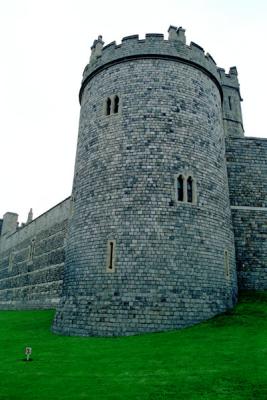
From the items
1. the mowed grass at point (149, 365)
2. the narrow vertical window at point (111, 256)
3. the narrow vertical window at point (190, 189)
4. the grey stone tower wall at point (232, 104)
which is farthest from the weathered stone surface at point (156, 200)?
the grey stone tower wall at point (232, 104)

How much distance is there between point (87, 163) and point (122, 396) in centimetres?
998

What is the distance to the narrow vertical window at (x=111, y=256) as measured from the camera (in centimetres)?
1178

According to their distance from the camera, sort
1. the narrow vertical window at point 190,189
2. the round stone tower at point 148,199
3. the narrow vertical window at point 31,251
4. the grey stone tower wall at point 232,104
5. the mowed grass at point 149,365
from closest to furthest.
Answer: the mowed grass at point 149,365 < the round stone tower at point 148,199 < the narrow vertical window at point 190,189 < the grey stone tower wall at point 232,104 < the narrow vertical window at point 31,251

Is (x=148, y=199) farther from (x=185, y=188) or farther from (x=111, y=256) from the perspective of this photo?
(x=111, y=256)

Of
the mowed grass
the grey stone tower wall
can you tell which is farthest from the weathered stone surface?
the grey stone tower wall

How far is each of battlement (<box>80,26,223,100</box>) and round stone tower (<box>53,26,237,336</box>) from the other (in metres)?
0.05

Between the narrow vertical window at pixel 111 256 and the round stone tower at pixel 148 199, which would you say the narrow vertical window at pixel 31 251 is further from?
the narrow vertical window at pixel 111 256

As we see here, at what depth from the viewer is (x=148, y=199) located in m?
12.3

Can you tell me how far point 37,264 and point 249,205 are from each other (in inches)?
Answer: 734

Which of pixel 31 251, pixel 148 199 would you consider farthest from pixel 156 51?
pixel 31 251

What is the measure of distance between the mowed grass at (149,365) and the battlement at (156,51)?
1048 centimetres

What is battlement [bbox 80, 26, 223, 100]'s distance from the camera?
14398mm

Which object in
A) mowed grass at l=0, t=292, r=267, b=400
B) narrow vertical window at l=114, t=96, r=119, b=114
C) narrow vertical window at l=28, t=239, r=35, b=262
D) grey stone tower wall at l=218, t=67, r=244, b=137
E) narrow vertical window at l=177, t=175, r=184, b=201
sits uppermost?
grey stone tower wall at l=218, t=67, r=244, b=137

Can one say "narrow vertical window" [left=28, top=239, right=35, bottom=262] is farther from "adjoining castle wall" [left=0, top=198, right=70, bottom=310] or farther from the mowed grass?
the mowed grass
